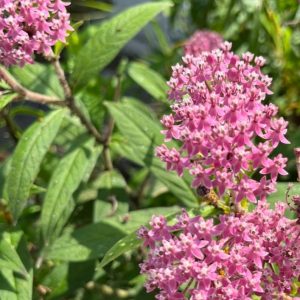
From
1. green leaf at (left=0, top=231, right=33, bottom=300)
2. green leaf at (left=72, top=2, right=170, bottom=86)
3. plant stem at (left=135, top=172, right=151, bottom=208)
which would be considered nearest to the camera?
green leaf at (left=0, top=231, right=33, bottom=300)

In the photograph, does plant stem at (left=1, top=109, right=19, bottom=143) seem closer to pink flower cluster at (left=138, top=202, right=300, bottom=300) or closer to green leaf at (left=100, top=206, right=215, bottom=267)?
green leaf at (left=100, top=206, right=215, bottom=267)

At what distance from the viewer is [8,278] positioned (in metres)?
1.62

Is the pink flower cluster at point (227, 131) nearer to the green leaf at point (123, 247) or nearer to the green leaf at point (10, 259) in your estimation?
the green leaf at point (123, 247)

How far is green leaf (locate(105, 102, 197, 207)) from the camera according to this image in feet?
5.71

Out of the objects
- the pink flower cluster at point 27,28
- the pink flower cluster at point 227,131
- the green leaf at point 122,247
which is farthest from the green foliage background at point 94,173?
the pink flower cluster at point 227,131

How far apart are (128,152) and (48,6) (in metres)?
0.68

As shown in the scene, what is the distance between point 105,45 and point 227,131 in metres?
0.80

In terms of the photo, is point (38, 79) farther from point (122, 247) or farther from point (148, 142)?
point (122, 247)

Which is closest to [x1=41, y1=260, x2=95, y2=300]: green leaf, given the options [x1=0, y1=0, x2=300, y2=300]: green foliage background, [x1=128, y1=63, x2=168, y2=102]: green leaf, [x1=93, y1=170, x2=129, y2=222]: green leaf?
[x1=0, y1=0, x2=300, y2=300]: green foliage background

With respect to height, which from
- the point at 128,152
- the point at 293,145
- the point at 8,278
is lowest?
the point at 8,278

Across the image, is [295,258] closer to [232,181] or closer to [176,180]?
[232,181]

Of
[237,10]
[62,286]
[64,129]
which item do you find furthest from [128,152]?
[237,10]

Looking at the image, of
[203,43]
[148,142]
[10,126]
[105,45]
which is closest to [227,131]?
[148,142]

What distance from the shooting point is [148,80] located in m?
2.18
